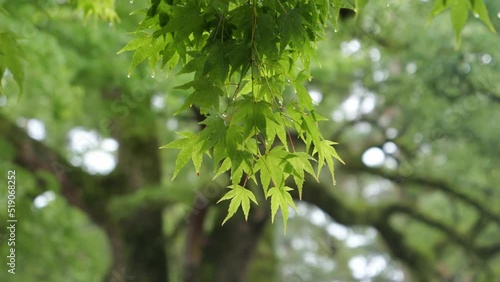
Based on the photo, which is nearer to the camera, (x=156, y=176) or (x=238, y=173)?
(x=238, y=173)

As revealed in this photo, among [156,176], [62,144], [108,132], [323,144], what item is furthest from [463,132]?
[62,144]

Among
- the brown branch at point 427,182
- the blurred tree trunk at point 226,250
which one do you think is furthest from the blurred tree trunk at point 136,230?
the brown branch at point 427,182

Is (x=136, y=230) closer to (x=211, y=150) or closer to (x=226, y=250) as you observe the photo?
(x=226, y=250)

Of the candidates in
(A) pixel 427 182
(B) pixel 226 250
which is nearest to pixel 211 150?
(B) pixel 226 250

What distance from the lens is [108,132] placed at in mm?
8336

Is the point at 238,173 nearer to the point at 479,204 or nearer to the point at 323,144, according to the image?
the point at 323,144

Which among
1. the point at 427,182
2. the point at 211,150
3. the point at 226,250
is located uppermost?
the point at 211,150

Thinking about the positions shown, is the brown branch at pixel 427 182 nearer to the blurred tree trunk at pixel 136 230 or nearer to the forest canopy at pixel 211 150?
the forest canopy at pixel 211 150

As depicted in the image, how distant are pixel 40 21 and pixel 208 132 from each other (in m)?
5.40

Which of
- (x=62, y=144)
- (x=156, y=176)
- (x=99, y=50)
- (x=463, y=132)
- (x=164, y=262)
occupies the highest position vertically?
(x=99, y=50)

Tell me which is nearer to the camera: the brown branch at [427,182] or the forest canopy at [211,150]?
the forest canopy at [211,150]

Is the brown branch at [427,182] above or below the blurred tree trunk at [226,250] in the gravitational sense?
above

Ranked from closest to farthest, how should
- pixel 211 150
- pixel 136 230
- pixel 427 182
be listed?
pixel 211 150 < pixel 427 182 < pixel 136 230

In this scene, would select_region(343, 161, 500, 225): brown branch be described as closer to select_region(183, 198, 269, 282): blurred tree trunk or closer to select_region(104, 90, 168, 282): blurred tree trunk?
select_region(183, 198, 269, 282): blurred tree trunk
